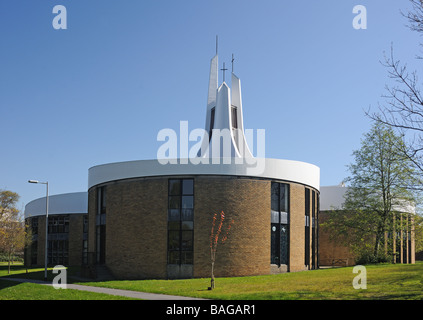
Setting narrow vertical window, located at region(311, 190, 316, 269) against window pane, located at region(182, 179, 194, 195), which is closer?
window pane, located at region(182, 179, 194, 195)

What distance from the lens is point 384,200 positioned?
39.8 metres

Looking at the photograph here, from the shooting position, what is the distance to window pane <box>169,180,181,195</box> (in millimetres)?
34688

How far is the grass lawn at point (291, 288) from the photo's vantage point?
2105cm

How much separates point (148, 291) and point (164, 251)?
30.5ft

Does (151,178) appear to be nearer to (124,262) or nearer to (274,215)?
(124,262)

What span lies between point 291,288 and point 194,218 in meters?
11.2

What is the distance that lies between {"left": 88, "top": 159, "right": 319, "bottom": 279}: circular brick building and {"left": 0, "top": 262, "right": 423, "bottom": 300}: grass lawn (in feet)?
12.5

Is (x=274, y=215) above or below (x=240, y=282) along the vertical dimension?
above

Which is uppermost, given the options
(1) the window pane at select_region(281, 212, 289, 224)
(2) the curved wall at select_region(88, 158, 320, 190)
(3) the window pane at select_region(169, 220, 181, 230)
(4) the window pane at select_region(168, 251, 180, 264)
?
(2) the curved wall at select_region(88, 158, 320, 190)

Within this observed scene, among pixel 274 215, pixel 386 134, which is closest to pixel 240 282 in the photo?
pixel 274 215

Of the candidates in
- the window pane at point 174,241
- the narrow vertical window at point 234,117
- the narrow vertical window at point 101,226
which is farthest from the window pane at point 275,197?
the narrow vertical window at point 101,226

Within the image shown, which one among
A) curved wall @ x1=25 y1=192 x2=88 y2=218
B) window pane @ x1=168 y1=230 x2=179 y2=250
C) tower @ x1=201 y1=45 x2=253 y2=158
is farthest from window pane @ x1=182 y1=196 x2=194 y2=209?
curved wall @ x1=25 y1=192 x2=88 y2=218

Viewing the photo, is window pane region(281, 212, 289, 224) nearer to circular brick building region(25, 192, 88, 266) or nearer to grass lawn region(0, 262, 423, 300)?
grass lawn region(0, 262, 423, 300)

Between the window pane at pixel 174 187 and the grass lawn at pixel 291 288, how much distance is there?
6.80 m
